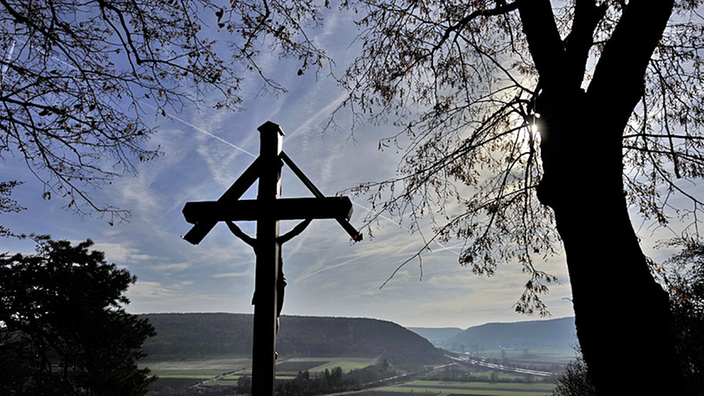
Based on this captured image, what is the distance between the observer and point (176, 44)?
4684 millimetres

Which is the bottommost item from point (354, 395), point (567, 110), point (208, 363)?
point (354, 395)

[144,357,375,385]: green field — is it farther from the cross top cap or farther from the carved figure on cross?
the cross top cap

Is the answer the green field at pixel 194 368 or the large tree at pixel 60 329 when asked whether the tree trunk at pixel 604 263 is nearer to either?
the large tree at pixel 60 329

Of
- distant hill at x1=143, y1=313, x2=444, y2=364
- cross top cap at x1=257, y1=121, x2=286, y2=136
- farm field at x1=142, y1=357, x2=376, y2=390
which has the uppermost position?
cross top cap at x1=257, y1=121, x2=286, y2=136

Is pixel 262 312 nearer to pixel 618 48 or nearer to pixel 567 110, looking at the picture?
pixel 567 110

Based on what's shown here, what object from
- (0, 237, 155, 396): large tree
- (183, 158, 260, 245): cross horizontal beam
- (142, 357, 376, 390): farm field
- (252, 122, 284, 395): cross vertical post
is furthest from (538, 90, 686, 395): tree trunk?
(142, 357, 376, 390): farm field

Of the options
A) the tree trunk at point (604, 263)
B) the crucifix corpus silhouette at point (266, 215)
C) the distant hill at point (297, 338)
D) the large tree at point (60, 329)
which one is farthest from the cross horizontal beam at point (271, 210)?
the distant hill at point (297, 338)

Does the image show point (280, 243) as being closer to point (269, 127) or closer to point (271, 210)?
point (271, 210)

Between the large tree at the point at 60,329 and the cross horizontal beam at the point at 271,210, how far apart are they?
796 cm

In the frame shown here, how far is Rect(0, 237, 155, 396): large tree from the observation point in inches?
380

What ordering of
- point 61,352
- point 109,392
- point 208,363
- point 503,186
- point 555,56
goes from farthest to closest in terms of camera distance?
point 208,363, point 109,392, point 61,352, point 503,186, point 555,56

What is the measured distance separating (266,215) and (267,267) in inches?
19.9

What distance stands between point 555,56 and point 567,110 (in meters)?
0.67

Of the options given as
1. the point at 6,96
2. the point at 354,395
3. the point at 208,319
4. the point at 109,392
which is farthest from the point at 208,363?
the point at 6,96
